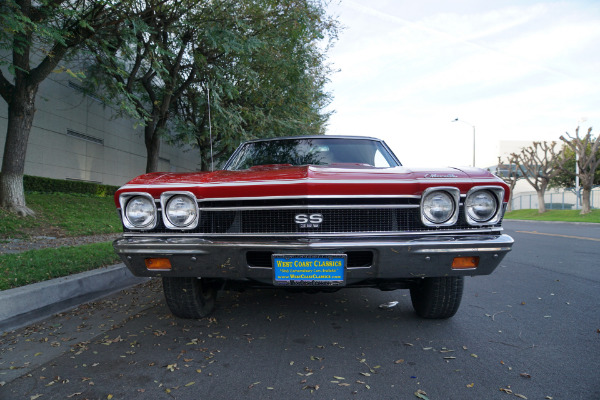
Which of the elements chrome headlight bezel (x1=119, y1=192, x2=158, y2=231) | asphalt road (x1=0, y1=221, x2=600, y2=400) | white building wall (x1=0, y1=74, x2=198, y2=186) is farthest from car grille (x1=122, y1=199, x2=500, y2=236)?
white building wall (x1=0, y1=74, x2=198, y2=186)

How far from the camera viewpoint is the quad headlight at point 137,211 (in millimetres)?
2590

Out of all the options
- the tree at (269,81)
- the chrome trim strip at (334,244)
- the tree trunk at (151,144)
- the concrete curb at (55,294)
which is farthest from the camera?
the tree trunk at (151,144)

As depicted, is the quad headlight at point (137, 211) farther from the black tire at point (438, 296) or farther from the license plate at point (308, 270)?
the black tire at point (438, 296)

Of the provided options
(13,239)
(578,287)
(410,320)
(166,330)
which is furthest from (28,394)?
(13,239)

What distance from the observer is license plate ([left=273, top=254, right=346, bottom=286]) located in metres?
2.36

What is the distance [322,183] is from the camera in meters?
2.39

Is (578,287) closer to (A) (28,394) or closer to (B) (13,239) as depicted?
(A) (28,394)

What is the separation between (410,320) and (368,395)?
4.21 feet

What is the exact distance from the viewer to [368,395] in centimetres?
197

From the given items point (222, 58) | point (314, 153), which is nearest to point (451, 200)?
point (314, 153)

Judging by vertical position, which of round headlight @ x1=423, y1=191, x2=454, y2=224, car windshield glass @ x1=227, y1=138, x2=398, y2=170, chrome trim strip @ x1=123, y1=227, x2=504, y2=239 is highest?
car windshield glass @ x1=227, y1=138, x2=398, y2=170

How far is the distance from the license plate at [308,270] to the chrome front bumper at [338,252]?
0.15 feet

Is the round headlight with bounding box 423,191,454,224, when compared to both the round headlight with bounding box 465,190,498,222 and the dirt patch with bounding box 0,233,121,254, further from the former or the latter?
the dirt patch with bounding box 0,233,121,254

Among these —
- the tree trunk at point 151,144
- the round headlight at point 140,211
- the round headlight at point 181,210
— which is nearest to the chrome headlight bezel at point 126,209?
the round headlight at point 140,211
